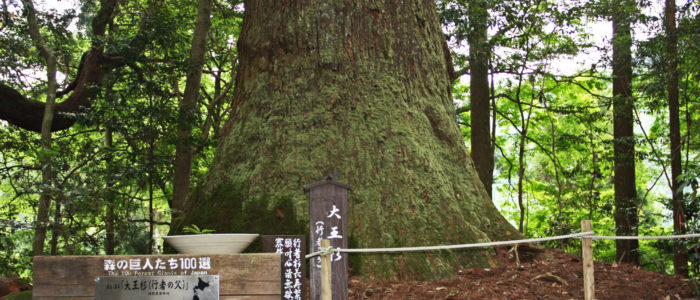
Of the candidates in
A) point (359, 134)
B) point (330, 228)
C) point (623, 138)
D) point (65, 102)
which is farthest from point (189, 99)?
point (623, 138)

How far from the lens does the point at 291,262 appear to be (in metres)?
4.07

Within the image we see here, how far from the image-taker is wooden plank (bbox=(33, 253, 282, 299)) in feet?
11.5

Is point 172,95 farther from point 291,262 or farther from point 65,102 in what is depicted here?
point 291,262

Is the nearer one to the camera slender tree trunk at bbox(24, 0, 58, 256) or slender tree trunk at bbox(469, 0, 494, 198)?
slender tree trunk at bbox(24, 0, 58, 256)

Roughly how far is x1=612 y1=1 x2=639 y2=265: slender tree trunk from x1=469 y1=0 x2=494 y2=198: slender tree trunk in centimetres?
256

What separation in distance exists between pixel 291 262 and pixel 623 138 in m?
9.82

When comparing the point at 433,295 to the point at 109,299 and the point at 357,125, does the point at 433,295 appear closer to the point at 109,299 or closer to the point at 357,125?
the point at 357,125

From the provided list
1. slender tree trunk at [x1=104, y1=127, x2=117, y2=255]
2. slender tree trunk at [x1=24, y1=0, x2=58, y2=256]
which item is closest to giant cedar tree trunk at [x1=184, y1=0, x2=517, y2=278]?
slender tree trunk at [x1=104, y1=127, x2=117, y2=255]

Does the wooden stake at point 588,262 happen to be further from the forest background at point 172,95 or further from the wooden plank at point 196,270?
the forest background at point 172,95

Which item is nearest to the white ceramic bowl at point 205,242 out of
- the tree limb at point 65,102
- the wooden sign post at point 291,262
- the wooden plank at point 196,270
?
the wooden plank at point 196,270

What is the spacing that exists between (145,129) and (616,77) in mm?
9231

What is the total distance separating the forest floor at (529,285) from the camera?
14.8ft

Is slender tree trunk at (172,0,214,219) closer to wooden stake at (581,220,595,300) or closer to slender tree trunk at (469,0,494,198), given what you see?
slender tree trunk at (469,0,494,198)

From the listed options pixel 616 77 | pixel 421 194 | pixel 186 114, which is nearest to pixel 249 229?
pixel 421 194
